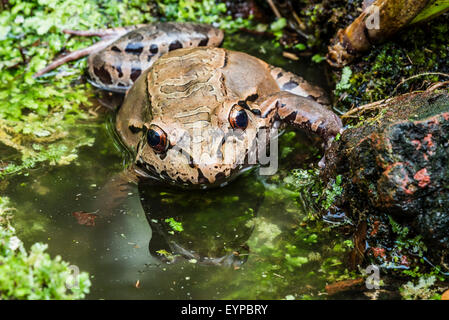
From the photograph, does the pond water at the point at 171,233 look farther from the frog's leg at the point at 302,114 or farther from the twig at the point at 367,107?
the twig at the point at 367,107

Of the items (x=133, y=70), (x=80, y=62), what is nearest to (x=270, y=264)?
(x=133, y=70)

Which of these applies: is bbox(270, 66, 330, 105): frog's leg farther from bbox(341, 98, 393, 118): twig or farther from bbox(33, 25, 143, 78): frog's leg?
bbox(33, 25, 143, 78): frog's leg

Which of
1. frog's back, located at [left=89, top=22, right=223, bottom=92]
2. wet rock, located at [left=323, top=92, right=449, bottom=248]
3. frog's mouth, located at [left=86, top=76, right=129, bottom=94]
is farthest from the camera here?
frog's mouth, located at [left=86, top=76, right=129, bottom=94]

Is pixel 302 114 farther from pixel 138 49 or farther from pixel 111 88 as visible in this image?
pixel 111 88

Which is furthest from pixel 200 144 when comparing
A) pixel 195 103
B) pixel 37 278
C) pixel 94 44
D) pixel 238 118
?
pixel 94 44

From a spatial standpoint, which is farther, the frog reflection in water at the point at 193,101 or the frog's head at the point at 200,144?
the frog reflection in water at the point at 193,101

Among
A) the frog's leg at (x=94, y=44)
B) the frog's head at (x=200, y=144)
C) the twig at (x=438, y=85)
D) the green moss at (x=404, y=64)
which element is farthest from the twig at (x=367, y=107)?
the frog's leg at (x=94, y=44)

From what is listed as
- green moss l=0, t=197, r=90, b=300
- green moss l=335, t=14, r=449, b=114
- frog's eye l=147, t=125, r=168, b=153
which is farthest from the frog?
green moss l=0, t=197, r=90, b=300

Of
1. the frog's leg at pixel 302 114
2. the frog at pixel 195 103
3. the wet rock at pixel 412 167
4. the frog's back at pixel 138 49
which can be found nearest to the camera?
the wet rock at pixel 412 167

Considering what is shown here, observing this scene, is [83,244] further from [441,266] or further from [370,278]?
[441,266]
